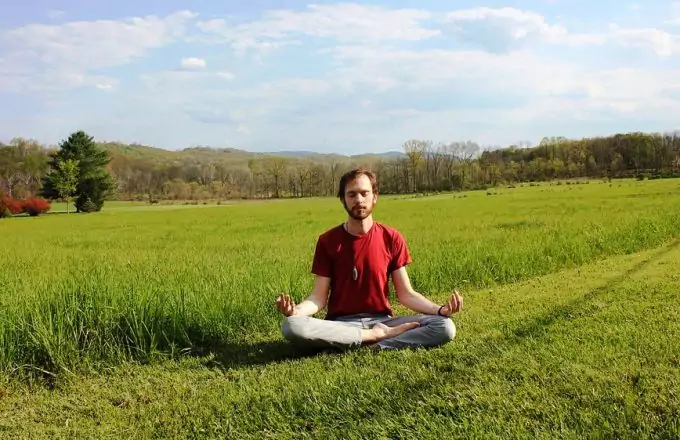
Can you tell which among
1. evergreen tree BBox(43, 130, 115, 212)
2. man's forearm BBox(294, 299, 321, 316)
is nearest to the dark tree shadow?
man's forearm BBox(294, 299, 321, 316)

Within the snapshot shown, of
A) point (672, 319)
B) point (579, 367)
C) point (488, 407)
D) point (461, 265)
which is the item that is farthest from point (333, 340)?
point (461, 265)

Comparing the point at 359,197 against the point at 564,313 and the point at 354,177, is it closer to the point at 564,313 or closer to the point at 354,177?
the point at 354,177

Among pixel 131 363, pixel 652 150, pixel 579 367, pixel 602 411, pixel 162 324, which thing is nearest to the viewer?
pixel 602 411

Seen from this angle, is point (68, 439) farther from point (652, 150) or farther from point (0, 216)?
point (652, 150)

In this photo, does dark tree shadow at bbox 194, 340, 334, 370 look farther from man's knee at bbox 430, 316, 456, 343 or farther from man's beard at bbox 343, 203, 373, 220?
man's beard at bbox 343, 203, 373, 220

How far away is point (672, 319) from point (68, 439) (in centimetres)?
510

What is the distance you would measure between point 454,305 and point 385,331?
66cm

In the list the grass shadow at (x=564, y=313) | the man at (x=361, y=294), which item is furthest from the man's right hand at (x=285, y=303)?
the grass shadow at (x=564, y=313)

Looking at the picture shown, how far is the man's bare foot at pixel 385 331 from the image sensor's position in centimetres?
478

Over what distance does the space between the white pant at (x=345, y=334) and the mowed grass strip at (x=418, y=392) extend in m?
0.11

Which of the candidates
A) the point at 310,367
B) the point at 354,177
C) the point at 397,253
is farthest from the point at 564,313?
the point at 310,367

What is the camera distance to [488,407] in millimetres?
3438

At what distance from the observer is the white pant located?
465 centimetres

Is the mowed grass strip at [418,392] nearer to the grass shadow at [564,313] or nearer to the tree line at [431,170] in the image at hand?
the grass shadow at [564,313]
